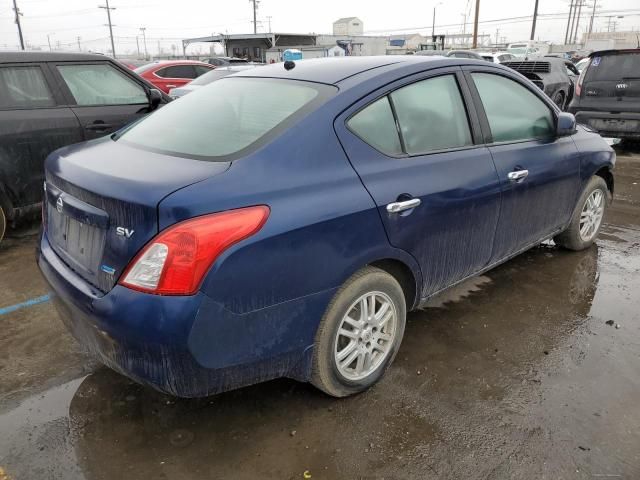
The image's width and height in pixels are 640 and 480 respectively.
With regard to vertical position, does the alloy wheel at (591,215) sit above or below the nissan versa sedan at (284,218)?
below

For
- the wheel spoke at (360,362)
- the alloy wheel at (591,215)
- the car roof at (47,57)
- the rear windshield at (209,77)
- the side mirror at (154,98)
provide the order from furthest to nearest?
the rear windshield at (209,77), the side mirror at (154,98), the car roof at (47,57), the alloy wheel at (591,215), the wheel spoke at (360,362)

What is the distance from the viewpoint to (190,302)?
74.7 inches

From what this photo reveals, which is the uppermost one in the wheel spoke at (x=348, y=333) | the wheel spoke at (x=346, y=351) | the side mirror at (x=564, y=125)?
the side mirror at (x=564, y=125)

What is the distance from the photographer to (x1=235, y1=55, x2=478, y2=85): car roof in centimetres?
270

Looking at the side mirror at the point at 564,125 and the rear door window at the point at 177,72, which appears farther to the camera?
the rear door window at the point at 177,72

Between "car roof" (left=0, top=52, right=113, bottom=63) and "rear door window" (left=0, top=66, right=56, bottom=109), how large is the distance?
0.07m

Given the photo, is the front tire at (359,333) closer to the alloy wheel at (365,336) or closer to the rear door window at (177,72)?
the alloy wheel at (365,336)

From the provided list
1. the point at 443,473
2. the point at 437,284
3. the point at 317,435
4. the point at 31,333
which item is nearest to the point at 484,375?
the point at 437,284

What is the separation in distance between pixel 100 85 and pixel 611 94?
24.7 feet

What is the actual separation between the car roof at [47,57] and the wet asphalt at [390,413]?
242 centimetres

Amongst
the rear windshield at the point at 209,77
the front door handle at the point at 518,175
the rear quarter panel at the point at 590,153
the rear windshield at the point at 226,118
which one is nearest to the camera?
the rear windshield at the point at 226,118

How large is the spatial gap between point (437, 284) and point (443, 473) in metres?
1.08

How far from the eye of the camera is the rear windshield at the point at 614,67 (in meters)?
8.06

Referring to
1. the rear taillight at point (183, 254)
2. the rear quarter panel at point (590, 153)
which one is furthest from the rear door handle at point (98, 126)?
the rear quarter panel at point (590, 153)
